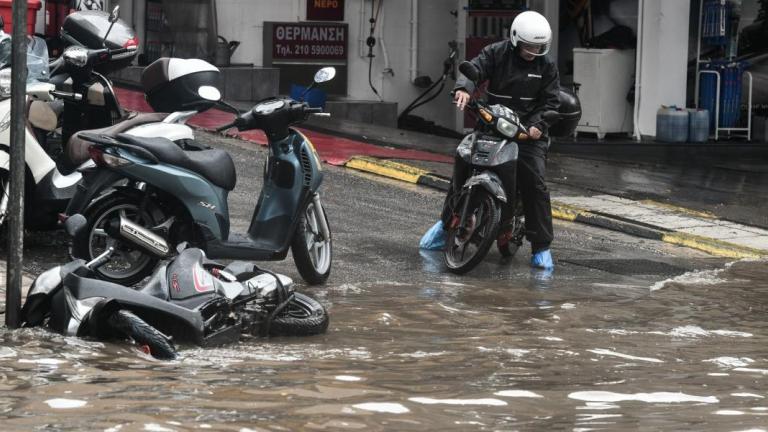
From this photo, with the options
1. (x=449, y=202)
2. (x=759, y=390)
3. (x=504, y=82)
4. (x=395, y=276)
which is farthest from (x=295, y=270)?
(x=759, y=390)

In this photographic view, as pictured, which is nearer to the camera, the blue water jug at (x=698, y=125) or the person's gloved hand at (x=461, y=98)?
the person's gloved hand at (x=461, y=98)

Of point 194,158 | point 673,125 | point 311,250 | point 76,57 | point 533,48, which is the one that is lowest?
point 311,250

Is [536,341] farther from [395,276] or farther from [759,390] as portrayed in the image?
[395,276]

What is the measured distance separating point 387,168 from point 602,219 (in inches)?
105

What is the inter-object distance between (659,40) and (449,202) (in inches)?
354

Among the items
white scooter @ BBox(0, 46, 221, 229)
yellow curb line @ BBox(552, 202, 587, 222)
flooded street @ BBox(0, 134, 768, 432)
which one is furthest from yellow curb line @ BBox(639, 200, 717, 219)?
white scooter @ BBox(0, 46, 221, 229)

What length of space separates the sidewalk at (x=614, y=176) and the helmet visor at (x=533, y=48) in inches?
89.6

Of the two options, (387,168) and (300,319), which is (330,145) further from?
(300,319)

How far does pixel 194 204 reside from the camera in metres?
8.90

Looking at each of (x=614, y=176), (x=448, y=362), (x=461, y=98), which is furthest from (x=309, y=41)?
(x=448, y=362)

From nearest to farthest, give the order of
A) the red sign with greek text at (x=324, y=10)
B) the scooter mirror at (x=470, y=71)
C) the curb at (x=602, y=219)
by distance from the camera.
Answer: the scooter mirror at (x=470, y=71), the curb at (x=602, y=219), the red sign with greek text at (x=324, y=10)

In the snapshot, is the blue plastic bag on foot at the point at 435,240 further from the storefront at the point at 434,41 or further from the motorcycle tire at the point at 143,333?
the storefront at the point at 434,41

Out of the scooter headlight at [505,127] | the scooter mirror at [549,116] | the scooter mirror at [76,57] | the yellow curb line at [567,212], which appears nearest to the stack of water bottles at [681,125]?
the yellow curb line at [567,212]

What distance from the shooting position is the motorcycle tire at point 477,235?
10.2 metres
